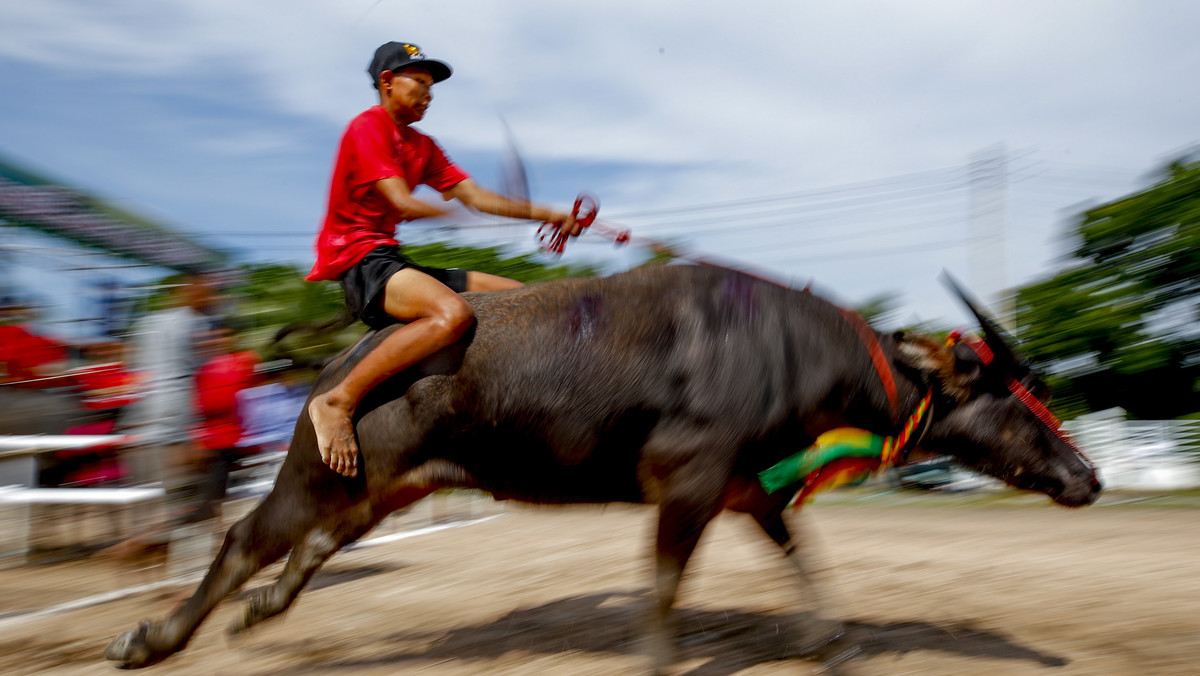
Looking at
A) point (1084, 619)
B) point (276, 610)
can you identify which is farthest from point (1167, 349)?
point (276, 610)

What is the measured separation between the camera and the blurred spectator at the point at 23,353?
7852 millimetres

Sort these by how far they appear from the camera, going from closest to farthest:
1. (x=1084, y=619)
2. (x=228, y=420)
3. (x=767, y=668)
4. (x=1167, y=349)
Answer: (x=767, y=668) < (x=1084, y=619) < (x=228, y=420) < (x=1167, y=349)

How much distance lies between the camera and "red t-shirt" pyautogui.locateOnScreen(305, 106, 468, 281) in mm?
3838

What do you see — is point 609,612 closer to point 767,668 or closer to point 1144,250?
point 767,668

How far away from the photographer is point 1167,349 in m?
18.8

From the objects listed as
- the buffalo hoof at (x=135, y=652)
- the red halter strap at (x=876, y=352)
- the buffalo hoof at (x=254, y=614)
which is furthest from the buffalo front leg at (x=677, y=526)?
the buffalo hoof at (x=135, y=652)

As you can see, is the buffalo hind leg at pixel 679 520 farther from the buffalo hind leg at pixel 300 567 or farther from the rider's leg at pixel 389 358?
the buffalo hind leg at pixel 300 567

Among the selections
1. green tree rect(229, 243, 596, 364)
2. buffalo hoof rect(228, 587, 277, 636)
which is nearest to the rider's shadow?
buffalo hoof rect(228, 587, 277, 636)

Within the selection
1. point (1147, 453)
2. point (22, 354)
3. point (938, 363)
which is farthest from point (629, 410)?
point (1147, 453)

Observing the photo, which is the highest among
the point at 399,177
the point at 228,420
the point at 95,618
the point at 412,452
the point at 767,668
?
the point at 399,177

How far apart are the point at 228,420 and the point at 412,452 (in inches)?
127

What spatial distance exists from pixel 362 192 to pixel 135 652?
84.8 inches

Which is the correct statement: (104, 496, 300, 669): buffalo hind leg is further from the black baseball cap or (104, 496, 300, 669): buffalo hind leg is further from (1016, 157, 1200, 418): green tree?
(1016, 157, 1200, 418): green tree

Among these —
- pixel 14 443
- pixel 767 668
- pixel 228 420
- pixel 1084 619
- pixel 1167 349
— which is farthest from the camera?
pixel 1167 349
